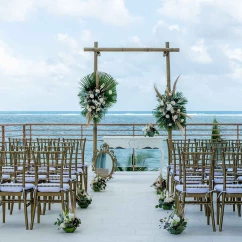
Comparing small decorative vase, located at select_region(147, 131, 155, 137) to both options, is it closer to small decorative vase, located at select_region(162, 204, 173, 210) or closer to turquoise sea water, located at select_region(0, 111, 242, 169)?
turquoise sea water, located at select_region(0, 111, 242, 169)

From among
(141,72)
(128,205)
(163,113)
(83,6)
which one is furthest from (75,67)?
(128,205)

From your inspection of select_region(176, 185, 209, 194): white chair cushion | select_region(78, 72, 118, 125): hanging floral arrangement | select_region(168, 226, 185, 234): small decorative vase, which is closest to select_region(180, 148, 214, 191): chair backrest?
select_region(176, 185, 209, 194): white chair cushion

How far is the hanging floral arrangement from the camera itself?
415 inches

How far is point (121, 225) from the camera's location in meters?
6.43

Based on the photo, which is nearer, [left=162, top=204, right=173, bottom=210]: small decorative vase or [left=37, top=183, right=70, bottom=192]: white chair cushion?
[left=37, top=183, right=70, bottom=192]: white chair cushion

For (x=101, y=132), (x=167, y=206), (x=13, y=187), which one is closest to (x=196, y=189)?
(x=167, y=206)

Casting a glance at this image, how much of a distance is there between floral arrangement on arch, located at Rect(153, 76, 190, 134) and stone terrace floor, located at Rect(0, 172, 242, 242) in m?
2.12

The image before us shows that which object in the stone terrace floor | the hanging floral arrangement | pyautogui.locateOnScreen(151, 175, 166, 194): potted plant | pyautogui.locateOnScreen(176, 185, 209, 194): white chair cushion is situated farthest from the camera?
the hanging floral arrangement

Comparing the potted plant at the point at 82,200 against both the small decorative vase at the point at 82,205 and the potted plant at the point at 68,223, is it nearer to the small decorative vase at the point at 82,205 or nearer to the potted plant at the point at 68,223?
the small decorative vase at the point at 82,205

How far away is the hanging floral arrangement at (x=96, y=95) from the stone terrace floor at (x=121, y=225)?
2.48 meters

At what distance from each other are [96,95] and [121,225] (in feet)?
14.7

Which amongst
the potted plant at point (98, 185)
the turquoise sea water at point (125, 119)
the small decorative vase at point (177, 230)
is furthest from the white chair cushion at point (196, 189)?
the turquoise sea water at point (125, 119)

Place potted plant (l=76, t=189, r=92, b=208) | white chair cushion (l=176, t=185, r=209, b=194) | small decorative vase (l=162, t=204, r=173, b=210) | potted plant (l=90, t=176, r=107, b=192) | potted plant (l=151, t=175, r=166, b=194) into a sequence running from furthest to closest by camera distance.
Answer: potted plant (l=90, t=176, r=107, b=192)
potted plant (l=151, t=175, r=166, b=194)
potted plant (l=76, t=189, r=92, b=208)
small decorative vase (l=162, t=204, r=173, b=210)
white chair cushion (l=176, t=185, r=209, b=194)

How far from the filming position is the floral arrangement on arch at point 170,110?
33.4 ft
